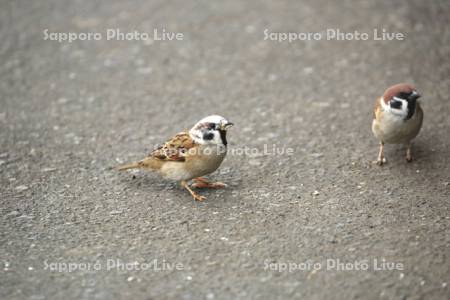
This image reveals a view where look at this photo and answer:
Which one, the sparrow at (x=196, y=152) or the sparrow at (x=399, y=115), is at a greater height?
the sparrow at (x=399, y=115)

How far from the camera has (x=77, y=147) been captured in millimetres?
6328

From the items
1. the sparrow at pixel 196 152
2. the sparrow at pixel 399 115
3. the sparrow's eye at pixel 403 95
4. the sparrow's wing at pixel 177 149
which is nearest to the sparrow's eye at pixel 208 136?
the sparrow at pixel 196 152

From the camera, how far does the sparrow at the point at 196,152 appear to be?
16.9 feet

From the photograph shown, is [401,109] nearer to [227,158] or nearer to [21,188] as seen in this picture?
[227,158]

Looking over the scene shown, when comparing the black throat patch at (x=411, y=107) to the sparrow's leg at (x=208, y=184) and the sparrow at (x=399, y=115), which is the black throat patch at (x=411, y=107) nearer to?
the sparrow at (x=399, y=115)

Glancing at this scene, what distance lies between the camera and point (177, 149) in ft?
17.3

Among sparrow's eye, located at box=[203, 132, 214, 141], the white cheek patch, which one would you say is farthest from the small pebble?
the white cheek patch

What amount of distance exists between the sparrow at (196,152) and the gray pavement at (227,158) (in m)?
0.24

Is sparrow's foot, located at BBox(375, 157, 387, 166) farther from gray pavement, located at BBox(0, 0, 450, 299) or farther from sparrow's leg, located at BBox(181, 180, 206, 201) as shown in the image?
sparrow's leg, located at BBox(181, 180, 206, 201)

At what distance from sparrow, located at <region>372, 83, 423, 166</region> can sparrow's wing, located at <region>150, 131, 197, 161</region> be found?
172 cm

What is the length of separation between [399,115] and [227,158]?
1648 millimetres

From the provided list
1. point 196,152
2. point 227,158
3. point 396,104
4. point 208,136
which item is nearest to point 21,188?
point 196,152

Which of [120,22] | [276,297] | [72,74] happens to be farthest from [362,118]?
[120,22]

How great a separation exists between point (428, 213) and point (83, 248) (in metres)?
2.66
